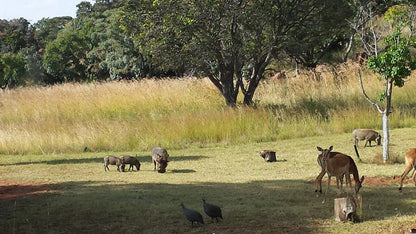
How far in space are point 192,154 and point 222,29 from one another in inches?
212

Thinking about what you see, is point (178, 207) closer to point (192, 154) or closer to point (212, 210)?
point (212, 210)

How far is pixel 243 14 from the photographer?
1875cm

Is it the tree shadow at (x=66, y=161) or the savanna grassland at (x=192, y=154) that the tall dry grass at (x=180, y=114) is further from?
the tree shadow at (x=66, y=161)

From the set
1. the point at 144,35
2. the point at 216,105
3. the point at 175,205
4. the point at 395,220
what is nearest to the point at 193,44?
the point at 144,35

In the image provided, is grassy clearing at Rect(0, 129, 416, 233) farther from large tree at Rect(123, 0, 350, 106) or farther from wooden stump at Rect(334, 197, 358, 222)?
large tree at Rect(123, 0, 350, 106)

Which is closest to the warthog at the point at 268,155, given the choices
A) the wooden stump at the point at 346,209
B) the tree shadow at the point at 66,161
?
the tree shadow at the point at 66,161

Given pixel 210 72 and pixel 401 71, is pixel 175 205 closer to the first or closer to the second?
Result: pixel 401 71

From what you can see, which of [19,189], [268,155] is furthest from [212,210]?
[268,155]

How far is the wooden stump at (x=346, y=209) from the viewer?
284 inches

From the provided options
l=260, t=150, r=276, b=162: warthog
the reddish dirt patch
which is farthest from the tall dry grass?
the reddish dirt patch

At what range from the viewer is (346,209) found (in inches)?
284

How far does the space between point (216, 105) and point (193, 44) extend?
4.03 m

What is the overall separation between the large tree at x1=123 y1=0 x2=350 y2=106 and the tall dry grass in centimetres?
176

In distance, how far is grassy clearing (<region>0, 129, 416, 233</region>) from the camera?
751 cm
